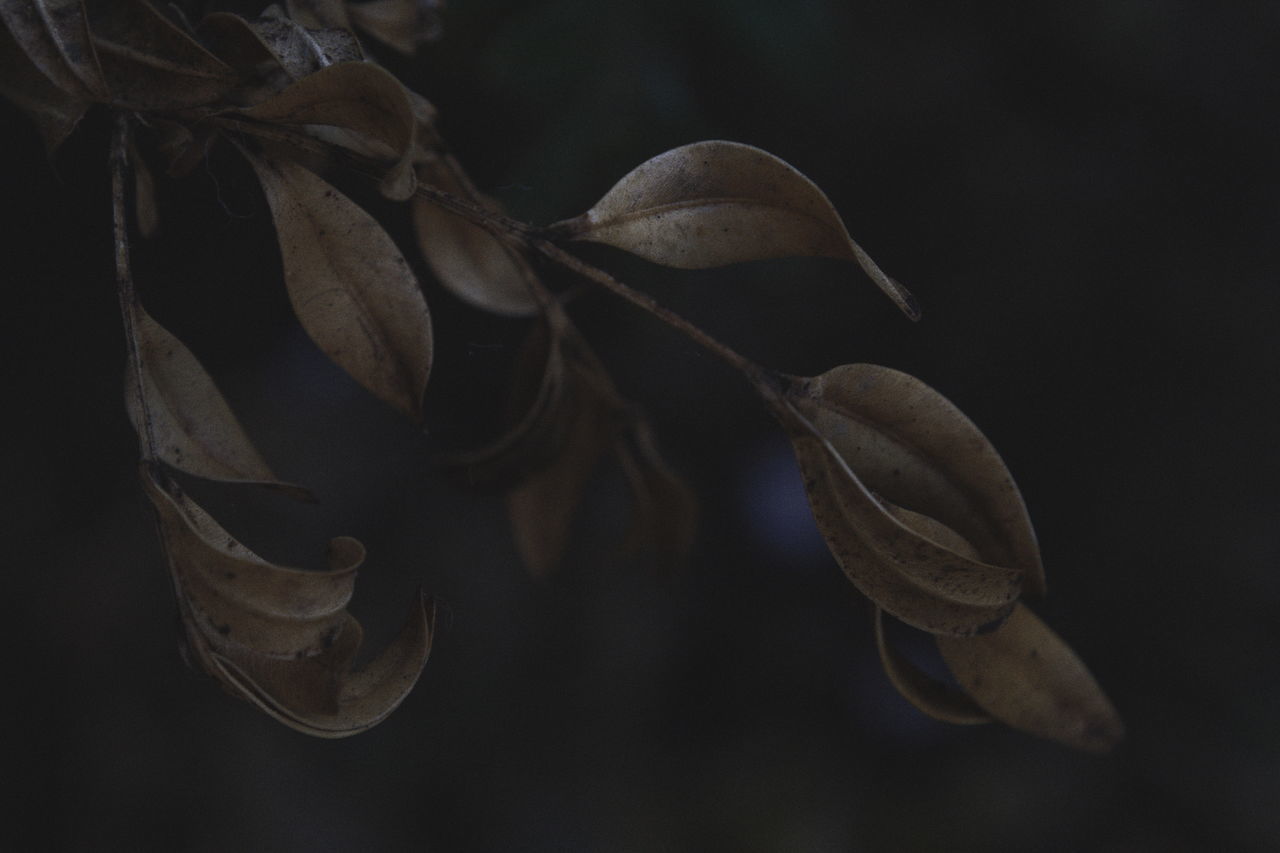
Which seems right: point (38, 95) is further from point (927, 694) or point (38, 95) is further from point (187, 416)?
point (927, 694)

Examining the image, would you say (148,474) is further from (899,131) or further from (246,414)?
(899,131)

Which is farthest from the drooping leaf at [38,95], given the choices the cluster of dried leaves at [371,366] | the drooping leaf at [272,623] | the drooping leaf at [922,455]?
the drooping leaf at [922,455]

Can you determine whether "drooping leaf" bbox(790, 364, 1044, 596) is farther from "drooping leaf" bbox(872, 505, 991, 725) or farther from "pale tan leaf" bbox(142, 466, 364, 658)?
"pale tan leaf" bbox(142, 466, 364, 658)

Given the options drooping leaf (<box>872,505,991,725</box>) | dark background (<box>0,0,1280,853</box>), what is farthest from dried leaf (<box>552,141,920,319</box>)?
dark background (<box>0,0,1280,853</box>)

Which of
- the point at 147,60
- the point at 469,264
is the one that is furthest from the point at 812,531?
the point at 147,60

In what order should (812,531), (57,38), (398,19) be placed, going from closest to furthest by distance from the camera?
(57,38)
(398,19)
(812,531)

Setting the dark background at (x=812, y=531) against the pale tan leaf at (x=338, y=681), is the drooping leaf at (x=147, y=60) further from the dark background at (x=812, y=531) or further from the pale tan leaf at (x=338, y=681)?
the dark background at (x=812, y=531)

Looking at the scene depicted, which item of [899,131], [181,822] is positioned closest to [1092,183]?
[899,131]
